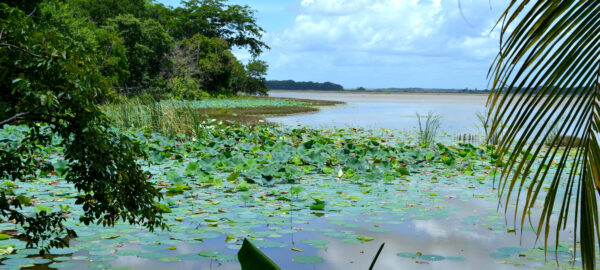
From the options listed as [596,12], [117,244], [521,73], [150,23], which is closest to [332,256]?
[117,244]

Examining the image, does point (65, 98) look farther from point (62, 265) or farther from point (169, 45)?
point (169, 45)

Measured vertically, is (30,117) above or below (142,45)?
below

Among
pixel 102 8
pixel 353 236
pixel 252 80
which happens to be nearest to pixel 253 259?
pixel 353 236

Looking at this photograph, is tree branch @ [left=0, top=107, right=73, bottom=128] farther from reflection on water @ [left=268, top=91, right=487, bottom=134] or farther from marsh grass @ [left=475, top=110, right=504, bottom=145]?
reflection on water @ [left=268, top=91, right=487, bottom=134]

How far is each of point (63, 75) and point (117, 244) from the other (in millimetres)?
1459

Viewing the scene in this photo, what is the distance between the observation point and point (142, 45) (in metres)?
28.1

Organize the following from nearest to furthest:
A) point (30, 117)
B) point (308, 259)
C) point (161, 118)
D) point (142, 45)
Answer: point (30, 117), point (308, 259), point (161, 118), point (142, 45)

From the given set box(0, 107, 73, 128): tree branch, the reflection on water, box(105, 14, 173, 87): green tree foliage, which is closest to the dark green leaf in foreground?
box(0, 107, 73, 128): tree branch

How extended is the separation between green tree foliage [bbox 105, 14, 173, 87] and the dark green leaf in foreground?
27.9 meters

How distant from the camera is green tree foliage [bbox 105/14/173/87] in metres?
27.9

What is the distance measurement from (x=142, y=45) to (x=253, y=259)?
28.8 m

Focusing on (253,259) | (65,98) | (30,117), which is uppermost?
(65,98)

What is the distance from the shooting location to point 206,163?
6.75 metres

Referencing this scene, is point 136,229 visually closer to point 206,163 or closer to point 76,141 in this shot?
point 76,141
